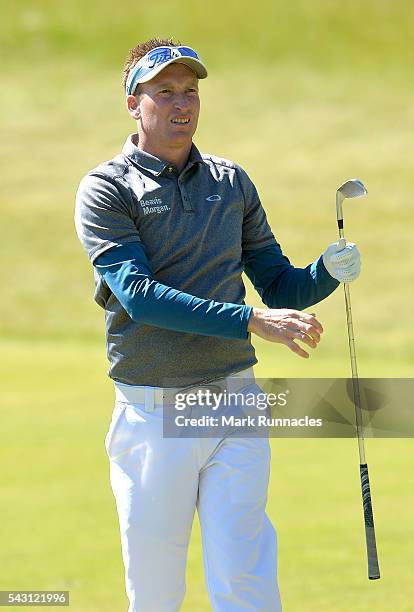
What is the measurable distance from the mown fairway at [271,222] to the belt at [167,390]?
1611 mm

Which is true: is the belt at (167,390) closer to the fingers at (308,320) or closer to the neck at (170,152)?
the fingers at (308,320)

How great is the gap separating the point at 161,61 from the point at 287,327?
79cm

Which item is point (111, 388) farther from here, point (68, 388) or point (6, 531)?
point (6, 531)

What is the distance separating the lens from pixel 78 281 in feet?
48.8

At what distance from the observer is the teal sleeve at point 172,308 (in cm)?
329

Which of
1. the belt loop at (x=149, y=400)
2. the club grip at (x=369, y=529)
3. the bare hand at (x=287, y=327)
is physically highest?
the bare hand at (x=287, y=327)

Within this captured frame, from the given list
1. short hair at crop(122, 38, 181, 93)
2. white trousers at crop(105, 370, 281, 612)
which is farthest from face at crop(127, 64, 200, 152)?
white trousers at crop(105, 370, 281, 612)

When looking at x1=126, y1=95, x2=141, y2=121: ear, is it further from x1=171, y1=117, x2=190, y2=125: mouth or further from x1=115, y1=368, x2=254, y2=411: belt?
x1=115, y1=368, x2=254, y2=411: belt

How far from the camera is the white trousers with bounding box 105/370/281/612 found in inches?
134

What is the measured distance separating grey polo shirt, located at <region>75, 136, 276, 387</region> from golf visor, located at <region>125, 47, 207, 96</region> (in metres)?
0.19

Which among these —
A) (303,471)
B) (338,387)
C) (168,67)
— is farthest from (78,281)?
(168,67)

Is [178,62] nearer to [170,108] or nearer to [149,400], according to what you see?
[170,108]

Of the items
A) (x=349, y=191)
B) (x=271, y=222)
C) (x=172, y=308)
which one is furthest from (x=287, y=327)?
(x=271, y=222)

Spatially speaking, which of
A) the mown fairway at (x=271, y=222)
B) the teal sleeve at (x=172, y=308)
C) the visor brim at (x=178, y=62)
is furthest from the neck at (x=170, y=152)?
the mown fairway at (x=271, y=222)
